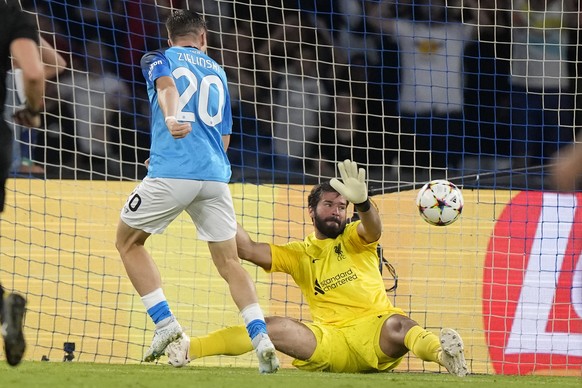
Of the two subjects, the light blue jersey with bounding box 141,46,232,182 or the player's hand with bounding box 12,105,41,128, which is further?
the light blue jersey with bounding box 141,46,232,182

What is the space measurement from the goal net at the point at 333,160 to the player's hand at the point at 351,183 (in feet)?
6.55

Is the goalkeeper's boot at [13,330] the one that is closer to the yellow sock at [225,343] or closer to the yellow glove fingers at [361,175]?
the yellow sock at [225,343]

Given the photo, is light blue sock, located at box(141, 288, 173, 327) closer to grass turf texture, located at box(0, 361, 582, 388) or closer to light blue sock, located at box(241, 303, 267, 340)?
grass turf texture, located at box(0, 361, 582, 388)

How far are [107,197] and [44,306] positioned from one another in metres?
0.91

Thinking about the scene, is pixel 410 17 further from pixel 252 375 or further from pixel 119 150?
pixel 252 375

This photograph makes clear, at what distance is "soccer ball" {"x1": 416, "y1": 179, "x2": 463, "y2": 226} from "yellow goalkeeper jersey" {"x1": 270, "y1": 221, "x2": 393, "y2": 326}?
40cm

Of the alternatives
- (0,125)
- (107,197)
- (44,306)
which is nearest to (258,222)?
(107,197)

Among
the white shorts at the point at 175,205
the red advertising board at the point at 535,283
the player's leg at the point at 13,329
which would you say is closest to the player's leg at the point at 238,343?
the white shorts at the point at 175,205

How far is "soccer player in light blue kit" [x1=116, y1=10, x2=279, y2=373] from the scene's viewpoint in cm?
594

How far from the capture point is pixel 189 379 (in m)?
5.38

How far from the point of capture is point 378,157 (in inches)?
369

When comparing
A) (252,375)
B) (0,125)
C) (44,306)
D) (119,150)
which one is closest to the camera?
(0,125)

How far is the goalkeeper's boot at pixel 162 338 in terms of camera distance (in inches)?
233

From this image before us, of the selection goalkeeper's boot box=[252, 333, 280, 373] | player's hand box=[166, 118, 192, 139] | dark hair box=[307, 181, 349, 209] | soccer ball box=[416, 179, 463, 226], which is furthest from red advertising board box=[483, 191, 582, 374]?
player's hand box=[166, 118, 192, 139]
